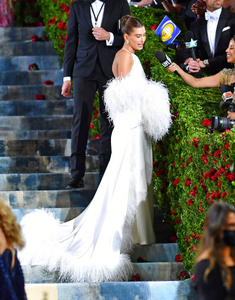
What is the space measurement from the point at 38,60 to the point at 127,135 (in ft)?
12.9

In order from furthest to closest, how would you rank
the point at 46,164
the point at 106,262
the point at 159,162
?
the point at 46,164 → the point at 159,162 → the point at 106,262

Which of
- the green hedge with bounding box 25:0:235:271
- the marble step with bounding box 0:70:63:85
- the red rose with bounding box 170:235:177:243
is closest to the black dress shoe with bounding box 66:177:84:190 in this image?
the green hedge with bounding box 25:0:235:271

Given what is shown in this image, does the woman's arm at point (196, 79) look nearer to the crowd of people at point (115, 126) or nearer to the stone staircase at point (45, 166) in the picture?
the crowd of people at point (115, 126)

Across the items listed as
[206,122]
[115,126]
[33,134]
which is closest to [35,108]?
[33,134]

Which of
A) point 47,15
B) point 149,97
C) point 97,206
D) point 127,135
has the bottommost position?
point 97,206

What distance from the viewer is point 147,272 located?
12.6 feet

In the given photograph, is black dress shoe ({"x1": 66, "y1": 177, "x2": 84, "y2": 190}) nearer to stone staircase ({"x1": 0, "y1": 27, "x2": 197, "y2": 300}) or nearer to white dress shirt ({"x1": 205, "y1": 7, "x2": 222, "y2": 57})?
stone staircase ({"x1": 0, "y1": 27, "x2": 197, "y2": 300})

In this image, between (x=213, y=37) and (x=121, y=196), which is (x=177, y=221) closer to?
(x=121, y=196)

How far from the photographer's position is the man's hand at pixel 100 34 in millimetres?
4625

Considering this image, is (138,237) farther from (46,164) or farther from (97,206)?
(46,164)

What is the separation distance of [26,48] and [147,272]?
5.05 meters

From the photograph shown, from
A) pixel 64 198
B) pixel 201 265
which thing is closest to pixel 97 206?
pixel 64 198

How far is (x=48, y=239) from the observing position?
4109 millimetres

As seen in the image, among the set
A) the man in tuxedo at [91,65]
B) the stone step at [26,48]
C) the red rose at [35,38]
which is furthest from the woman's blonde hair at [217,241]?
the red rose at [35,38]
